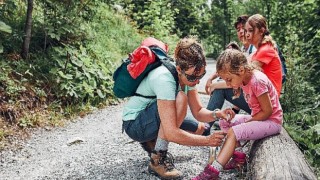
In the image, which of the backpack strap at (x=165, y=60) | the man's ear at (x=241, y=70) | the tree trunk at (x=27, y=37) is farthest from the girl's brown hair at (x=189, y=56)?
the tree trunk at (x=27, y=37)

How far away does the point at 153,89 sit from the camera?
10.8ft

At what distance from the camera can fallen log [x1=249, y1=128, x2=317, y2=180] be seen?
259 centimetres

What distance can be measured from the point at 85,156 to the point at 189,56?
2113mm

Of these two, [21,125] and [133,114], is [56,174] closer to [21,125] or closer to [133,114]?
[133,114]

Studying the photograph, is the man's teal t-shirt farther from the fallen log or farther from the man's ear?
the fallen log

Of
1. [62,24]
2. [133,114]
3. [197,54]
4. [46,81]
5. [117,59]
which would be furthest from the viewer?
[117,59]

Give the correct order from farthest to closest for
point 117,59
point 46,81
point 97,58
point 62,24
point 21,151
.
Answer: point 117,59 < point 97,58 < point 62,24 < point 46,81 < point 21,151

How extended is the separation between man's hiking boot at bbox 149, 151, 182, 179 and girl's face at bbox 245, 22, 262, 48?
5.43ft

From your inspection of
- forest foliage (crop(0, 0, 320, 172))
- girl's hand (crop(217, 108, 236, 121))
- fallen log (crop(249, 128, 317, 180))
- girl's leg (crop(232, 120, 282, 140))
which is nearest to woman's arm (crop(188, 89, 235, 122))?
girl's hand (crop(217, 108, 236, 121))

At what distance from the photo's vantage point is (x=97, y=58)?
8.39m

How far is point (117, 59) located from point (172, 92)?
6.75 m

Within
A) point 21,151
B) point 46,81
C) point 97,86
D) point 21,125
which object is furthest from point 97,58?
point 21,151

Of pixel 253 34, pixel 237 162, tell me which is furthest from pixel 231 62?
pixel 253 34

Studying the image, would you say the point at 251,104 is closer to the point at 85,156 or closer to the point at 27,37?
the point at 85,156
